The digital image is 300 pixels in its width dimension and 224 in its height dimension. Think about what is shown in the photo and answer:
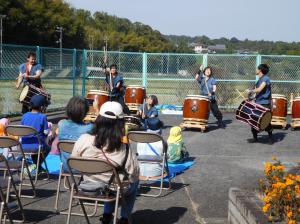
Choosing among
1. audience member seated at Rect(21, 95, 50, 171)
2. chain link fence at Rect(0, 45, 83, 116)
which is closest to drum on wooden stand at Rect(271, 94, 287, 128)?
chain link fence at Rect(0, 45, 83, 116)

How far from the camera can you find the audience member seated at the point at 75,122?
266 inches

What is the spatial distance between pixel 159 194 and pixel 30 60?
6.56 meters

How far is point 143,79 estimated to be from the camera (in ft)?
67.5

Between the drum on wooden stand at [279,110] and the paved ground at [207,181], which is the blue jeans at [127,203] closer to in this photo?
the paved ground at [207,181]

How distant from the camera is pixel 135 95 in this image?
1723cm

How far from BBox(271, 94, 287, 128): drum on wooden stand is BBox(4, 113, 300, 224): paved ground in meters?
0.66

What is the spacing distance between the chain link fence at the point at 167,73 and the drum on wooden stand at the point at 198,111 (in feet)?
16.0

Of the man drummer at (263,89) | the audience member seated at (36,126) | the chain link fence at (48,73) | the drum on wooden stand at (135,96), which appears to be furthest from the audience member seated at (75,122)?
the drum on wooden stand at (135,96)

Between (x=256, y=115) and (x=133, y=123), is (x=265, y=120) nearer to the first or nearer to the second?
(x=256, y=115)

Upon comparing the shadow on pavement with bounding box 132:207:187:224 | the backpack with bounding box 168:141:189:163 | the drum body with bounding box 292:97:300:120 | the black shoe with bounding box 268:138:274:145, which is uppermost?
the drum body with bounding box 292:97:300:120

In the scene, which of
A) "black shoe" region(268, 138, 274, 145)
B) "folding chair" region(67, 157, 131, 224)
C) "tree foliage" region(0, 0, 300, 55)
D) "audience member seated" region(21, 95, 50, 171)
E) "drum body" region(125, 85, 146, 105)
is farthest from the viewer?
"tree foliage" region(0, 0, 300, 55)

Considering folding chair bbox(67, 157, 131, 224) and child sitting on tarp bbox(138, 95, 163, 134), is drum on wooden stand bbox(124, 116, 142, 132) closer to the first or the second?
child sitting on tarp bbox(138, 95, 163, 134)

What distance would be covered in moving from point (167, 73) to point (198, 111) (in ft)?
24.7

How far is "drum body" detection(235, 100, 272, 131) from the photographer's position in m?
12.1
